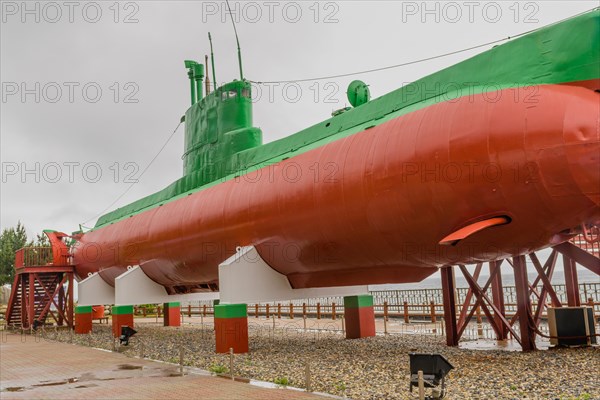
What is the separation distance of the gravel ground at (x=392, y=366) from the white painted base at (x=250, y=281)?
1411 millimetres

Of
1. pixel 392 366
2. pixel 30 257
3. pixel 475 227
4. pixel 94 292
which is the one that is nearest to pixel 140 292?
pixel 94 292

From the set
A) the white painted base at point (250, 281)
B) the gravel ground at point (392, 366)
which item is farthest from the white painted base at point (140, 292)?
the white painted base at point (250, 281)

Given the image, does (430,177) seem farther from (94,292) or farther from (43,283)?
(43,283)

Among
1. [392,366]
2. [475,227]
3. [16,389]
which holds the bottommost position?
[392,366]

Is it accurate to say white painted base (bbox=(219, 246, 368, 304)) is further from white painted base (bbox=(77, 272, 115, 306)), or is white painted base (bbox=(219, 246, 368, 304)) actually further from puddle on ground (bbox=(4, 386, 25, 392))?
white painted base (bbox=(77, 272, 115, 306))

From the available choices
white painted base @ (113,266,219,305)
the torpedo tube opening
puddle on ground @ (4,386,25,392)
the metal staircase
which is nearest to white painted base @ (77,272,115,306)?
the metal staircase

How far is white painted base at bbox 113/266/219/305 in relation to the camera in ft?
68.0

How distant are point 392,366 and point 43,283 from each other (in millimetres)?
22672

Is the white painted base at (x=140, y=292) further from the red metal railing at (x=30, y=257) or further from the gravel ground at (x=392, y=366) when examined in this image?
the red metal railing at (x=30, y=257)

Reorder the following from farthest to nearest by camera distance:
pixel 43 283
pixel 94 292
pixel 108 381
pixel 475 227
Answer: pixel 43 283
pixel 94 292
pixel 108 381
pixel 475 227

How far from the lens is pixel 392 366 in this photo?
1134cm

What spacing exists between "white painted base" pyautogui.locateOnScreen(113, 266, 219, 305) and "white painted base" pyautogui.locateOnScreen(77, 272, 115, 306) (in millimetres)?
4024

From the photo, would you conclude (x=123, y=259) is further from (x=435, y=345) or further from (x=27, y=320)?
(x=435, y=345)

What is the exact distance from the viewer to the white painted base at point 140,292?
68.0 ft
